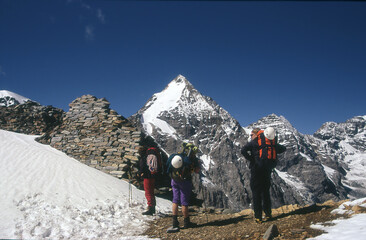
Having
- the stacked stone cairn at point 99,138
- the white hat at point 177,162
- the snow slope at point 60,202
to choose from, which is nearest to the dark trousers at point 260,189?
the white hat at point 177,162

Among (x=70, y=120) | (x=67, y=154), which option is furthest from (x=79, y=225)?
(x=70, y=120)

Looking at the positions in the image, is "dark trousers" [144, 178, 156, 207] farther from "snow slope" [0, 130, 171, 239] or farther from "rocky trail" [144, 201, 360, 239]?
"rocky trail" [144, 201, 360, 239]

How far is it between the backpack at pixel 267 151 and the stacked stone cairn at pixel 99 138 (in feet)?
23.8

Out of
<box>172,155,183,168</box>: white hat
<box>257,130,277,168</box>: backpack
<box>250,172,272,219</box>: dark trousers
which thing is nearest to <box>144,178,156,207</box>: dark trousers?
<box>172,155,183,168</box>: white hat

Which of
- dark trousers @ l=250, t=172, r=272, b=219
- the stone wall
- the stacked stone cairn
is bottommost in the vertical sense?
dark trousers @ l=250, t=172, r=272, b=219

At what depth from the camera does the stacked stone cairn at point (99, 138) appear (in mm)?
13102

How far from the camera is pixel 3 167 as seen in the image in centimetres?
981

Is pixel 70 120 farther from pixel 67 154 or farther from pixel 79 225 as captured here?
pixel 79 225

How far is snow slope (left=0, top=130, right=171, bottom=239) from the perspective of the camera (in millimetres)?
6695

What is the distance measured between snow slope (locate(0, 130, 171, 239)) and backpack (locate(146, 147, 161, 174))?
1.59m

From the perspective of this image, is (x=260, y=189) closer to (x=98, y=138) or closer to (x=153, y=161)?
(x=153, y=161)

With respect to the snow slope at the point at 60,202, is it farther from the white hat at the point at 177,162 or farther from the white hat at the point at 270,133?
the white hat at the point at 270,133

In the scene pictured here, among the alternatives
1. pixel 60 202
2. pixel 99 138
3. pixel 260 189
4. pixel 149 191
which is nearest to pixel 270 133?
pixel 260 189

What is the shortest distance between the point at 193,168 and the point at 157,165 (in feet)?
5.40
